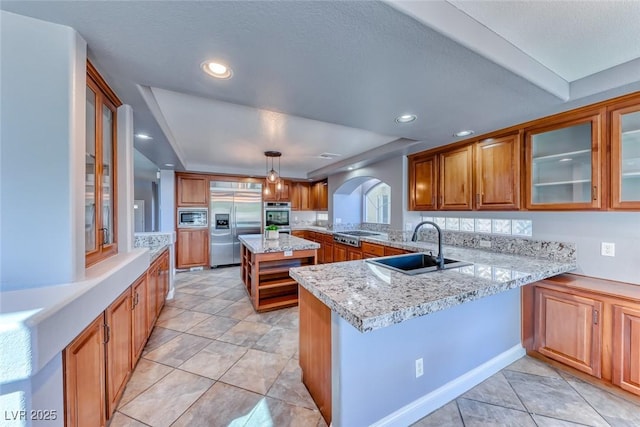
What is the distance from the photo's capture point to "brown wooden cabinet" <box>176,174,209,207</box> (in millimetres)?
5293

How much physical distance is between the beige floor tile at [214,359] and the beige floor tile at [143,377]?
16 centimetres

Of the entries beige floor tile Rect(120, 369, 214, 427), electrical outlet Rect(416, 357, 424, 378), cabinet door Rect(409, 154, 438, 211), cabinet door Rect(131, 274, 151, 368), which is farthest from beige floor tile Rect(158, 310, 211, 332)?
cabinet door Rect(409, 154, 438, 211)

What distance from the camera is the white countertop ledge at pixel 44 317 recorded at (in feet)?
2.47

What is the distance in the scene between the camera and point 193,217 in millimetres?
5379

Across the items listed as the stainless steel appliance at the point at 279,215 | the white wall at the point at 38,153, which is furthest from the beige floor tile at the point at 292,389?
the stainless steel appliance at the point at 279,215

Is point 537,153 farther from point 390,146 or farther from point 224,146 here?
point 224,146

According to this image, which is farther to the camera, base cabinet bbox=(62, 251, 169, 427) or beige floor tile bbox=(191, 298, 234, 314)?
beige floor tile bbox=(191, 298, 234, 314)

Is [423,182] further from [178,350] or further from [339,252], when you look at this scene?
[178,350]

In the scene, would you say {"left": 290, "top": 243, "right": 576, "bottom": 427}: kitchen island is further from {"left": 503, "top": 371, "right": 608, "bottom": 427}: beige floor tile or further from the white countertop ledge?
the white countertop ledge

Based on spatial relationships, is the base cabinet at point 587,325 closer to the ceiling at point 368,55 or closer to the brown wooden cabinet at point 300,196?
the ceiling at point 368,55

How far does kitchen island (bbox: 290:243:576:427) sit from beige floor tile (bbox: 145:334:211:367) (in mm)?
1164

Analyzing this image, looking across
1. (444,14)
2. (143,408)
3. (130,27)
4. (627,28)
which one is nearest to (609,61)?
(627,28)

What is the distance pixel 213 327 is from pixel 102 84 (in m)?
2.45

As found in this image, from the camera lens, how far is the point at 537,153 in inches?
91.5
